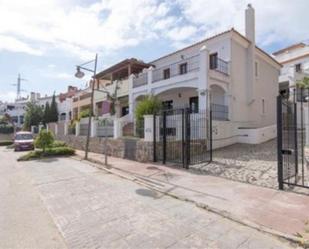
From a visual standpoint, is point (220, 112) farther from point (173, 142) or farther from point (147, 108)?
point (173, 142)

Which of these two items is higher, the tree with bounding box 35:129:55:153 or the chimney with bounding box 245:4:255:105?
the chimney with bounding box 245:4:255:105

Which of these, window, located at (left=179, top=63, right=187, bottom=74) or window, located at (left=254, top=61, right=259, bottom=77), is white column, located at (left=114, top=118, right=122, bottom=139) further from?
window, located at (left=254, top=61, right=259, bottom=77)

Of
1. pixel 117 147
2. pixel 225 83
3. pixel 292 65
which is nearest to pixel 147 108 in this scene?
pixel 117 147

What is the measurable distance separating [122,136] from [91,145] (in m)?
4.55

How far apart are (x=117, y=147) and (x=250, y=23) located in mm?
13372

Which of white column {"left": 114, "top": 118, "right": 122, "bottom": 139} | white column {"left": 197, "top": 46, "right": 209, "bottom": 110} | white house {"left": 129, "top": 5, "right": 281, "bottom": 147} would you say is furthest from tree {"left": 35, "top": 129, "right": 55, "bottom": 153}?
white column {"left": 197, "top": 46, "right": 209, "bottom": 110}

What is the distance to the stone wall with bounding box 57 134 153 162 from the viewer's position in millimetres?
12866

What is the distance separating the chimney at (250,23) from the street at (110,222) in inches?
628

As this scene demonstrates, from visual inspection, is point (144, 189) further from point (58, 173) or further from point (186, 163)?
point (58, 173)

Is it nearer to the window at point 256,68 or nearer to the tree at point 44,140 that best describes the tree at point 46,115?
the tree at point 44,140

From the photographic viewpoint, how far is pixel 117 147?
614 inches

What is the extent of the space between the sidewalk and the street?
1.02 feet

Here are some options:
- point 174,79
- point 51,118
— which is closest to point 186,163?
point 174,79

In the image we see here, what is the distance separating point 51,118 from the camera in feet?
133
